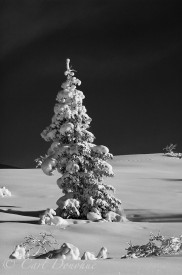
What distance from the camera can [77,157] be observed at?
2080cm

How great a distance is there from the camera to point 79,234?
1463 cm

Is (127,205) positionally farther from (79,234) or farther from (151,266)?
(151,266)

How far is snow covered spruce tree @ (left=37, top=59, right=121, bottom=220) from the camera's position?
67.8ft

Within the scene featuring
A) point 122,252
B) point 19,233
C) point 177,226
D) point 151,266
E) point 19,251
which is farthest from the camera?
point 177,226

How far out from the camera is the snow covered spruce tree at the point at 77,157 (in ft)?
67.8

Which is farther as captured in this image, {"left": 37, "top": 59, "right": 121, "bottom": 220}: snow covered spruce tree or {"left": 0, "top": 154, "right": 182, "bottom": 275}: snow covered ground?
{"left": 37, "top": 59, "right": 121, "bottom": 220}: snow covered spruce tree

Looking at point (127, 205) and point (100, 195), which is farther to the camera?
point (127, 205)

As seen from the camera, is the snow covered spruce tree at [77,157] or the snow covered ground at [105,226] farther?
the snow covered spruce tree at [77,157]

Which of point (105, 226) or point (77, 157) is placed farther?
point (77, 157)

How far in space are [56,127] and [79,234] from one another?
7608 millimetres

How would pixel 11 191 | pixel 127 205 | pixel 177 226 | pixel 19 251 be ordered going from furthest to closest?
pixel 11 191 < pixel 127 205 < pixel 177 226 < pixel 19 251

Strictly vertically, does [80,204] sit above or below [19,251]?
above

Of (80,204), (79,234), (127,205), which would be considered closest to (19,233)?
(79,234)

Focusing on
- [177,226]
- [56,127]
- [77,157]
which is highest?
[56,127]
